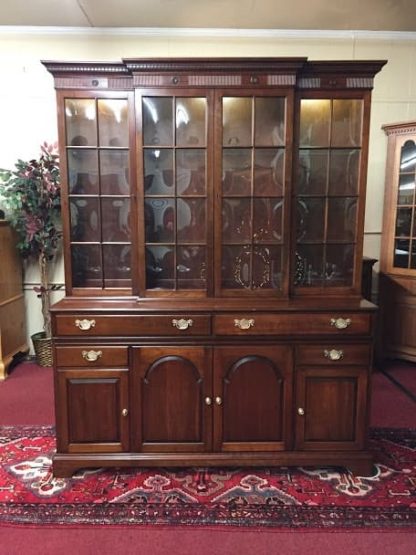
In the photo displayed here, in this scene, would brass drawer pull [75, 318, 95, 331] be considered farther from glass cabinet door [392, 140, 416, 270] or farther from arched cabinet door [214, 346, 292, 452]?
glass cabinet door [392, 140, 416, 270]

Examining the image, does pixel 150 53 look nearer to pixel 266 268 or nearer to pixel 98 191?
pixel 98 191

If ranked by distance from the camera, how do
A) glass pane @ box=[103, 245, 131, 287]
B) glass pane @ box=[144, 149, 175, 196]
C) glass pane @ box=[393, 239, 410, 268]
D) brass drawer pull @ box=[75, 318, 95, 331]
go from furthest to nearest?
glass pane @ box=[393, 239, 410, 268] → glass pane @ box=[103, 245, 131, 287] → glass pane @ box=[144, 149, 175, 196] → brass drawer pull @ box=[75, 318, 95, 331]

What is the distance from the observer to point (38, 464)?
91.9 inches

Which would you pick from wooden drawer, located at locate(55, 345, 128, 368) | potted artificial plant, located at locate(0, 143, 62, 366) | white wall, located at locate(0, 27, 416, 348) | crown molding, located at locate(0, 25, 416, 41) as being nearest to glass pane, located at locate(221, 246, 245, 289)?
wooden drawer, located at locate(55, 345, 128, 368)

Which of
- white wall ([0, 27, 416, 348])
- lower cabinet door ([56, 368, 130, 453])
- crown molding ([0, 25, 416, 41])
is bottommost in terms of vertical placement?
lower cabinet door ([56, 368, 130, 453])

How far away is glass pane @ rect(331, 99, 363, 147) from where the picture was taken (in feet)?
7.23

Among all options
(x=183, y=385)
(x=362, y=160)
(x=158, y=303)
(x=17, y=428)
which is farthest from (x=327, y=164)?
(x=17, y=428)

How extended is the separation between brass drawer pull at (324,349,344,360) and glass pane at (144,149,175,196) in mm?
1218

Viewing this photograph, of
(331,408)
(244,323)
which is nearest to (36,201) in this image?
(244,323)

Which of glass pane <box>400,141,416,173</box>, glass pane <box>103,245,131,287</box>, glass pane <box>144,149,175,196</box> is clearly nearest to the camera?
glass pane <box>144,149,175,196</box>

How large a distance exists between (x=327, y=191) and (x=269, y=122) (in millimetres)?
502

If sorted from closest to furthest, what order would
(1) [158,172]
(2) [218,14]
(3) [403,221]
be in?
(1) [158,172] < (2) [218,14] < (3) [403,221]

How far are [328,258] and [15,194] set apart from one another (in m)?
2.62

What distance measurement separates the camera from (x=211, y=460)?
2.20m
